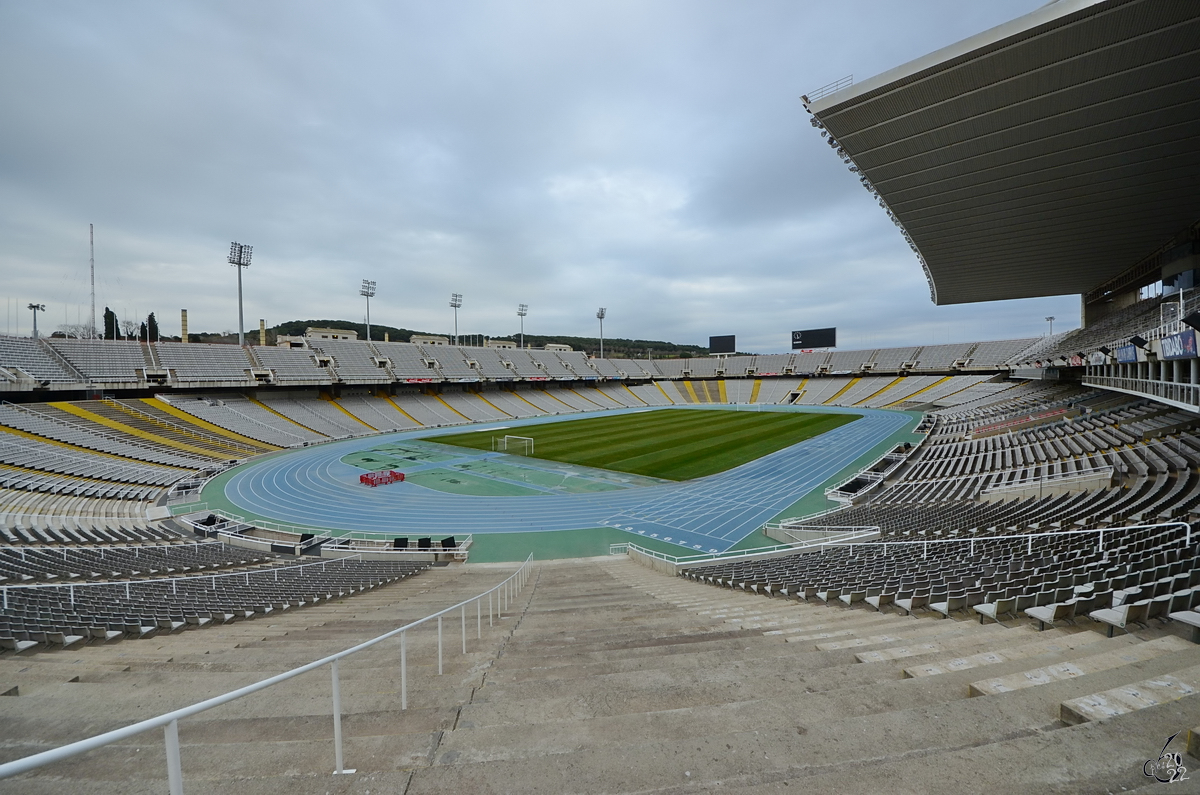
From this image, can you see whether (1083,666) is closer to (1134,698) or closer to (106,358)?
(1134,698)

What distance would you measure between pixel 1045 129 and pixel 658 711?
22387mm

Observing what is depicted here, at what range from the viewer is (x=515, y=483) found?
27.1 meters

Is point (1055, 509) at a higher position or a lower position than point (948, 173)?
lower

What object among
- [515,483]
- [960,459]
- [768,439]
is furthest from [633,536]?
[768,439]

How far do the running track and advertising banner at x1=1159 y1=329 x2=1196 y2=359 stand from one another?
12.8 meters

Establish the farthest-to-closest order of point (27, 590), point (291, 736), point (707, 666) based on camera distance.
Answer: point (27, 590) → point (707, 666) → point (291, 736)

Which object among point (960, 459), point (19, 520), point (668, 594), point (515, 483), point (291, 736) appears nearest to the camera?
point (291, 736)

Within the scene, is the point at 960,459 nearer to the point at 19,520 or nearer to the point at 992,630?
the point at 992,630

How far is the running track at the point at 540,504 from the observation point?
1991 centimetres

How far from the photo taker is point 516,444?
127 ft

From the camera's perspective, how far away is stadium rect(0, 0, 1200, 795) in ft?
9.25

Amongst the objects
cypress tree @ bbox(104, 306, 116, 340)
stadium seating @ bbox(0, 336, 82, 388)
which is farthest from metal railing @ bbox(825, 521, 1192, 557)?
cypress tree @ bbox(104, 306, 116, 340)

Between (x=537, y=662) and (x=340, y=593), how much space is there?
7.97 m

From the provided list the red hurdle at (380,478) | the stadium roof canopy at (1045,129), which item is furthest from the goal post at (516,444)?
the stadium roof canopy at (1045,129)
